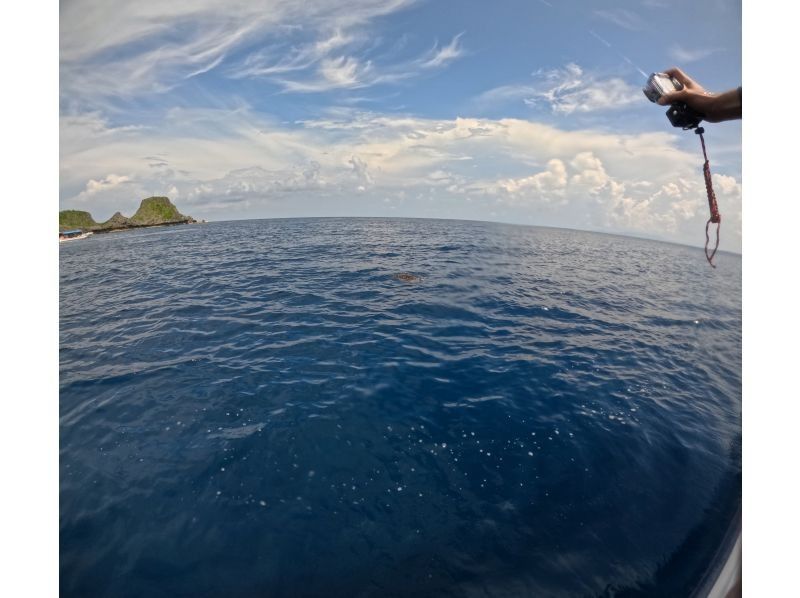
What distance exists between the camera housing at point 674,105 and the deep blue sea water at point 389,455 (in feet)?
21.0

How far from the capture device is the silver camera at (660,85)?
3.66 metres

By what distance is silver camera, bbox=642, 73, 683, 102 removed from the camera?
144 inches

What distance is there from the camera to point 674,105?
3715mm

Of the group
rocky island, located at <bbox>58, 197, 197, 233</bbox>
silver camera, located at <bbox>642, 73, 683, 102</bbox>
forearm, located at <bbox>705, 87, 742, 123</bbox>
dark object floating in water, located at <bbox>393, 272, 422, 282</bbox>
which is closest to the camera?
forearm, located at <bbox>705, 87, 742, 123</bbox>

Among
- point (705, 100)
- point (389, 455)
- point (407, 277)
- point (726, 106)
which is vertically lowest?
point (389, 455)

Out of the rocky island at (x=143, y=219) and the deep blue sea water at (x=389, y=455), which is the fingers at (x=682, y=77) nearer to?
the deep blue sea water at (x=389, y=455)

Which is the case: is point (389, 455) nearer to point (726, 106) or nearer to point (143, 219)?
point (726, 106)

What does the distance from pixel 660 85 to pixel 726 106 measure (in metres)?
0.70

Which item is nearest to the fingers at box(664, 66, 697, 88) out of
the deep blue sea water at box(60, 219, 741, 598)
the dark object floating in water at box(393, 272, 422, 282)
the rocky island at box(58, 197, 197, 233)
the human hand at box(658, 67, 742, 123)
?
the human hand at box(658, 67, 742, 123)

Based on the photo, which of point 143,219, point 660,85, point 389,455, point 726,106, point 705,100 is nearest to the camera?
point 726,106

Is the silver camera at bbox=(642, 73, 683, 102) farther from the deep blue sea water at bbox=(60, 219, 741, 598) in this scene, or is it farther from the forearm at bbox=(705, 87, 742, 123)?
the deep blue sea water at bbox=(60, 219, 741, 598)

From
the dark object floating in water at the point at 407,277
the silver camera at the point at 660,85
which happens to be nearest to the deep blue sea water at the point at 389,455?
the dark object floating in water at the point at 407,277

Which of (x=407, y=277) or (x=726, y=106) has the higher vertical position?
(x=726, y=106)

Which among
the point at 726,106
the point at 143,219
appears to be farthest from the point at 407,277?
the point at 143,219
